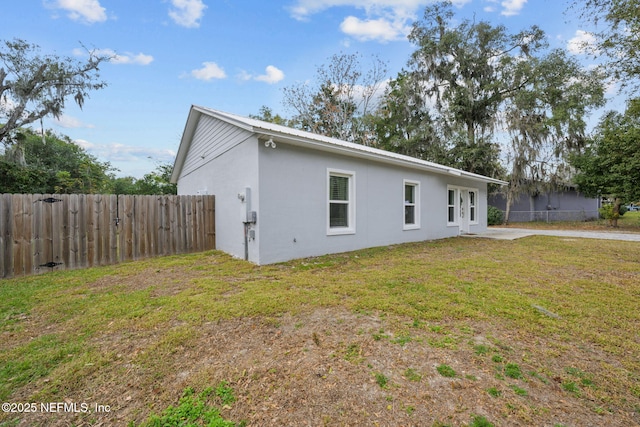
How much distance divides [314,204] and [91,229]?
188 inches

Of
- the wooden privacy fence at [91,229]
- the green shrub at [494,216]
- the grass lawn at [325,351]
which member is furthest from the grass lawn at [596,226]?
the wooden privacy fence at [91,229]

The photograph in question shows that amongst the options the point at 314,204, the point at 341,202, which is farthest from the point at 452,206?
the point at 314,204

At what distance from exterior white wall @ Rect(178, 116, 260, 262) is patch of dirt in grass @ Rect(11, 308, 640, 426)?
3.41 metres

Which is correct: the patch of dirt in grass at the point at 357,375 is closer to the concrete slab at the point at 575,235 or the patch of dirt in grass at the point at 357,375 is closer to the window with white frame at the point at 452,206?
the window with white frame at the point at 452,206

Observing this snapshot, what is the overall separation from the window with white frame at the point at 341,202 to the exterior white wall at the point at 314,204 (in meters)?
0.14

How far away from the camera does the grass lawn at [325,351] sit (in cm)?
172

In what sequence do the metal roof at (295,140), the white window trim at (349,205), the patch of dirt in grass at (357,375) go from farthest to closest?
the white window trim at (349,205) → the metal roof at (295,140) → the patch of dirt in grass at (357,375)

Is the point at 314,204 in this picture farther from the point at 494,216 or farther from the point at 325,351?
the point at 494,216

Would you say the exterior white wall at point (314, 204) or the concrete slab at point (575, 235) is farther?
the concrete slab at point (575, 235)

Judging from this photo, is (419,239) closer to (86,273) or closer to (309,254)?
(309,254)

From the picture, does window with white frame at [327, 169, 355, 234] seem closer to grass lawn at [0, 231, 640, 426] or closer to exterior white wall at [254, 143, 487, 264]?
exterior white wall at [254, 143, 487, 264]

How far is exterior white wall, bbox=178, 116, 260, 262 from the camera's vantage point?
593 cm

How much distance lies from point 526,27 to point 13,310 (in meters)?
24.6

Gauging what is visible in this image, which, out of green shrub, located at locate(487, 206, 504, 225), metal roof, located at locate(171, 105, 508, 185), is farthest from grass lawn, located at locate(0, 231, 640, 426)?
green shrub, located at locate(487, 206, 504, 225)
